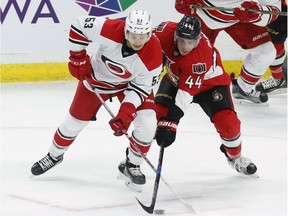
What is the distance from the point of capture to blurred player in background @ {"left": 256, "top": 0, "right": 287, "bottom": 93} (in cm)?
555

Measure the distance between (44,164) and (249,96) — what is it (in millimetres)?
2303

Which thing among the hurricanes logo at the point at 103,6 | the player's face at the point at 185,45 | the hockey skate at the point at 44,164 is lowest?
the hurricanes logo at the point at 103,6

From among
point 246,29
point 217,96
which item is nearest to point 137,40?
point 217,96

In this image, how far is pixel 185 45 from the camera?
3.67m

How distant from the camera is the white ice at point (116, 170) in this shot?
11.3 feet

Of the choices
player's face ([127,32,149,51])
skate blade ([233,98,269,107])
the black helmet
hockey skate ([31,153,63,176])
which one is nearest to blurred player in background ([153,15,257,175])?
the black helmet

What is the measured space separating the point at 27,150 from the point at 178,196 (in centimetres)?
119

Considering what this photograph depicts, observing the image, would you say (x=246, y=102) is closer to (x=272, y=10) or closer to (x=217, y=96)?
(x=272, y=10)

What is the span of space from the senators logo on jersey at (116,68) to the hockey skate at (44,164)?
0.55 metres

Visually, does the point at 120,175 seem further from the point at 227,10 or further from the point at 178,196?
the point at 227,10

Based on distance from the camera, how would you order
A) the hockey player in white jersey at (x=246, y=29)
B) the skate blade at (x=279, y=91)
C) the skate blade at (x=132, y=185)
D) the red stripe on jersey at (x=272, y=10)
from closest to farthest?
the skate blade at (x=132, y=185), the hockey player in white jersey at (x=246, y=29), the red stripe on jersey at (x=272, y=10), the skate blade at (x=279, y=91)

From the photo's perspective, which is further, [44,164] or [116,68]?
[44,164]

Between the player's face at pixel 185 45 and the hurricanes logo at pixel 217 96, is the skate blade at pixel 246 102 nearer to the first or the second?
the hurricanes logo at pixel 217 96

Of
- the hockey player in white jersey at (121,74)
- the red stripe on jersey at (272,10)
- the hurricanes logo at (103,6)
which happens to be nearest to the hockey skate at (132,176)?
the hockey player in white jersey at (121,74)
